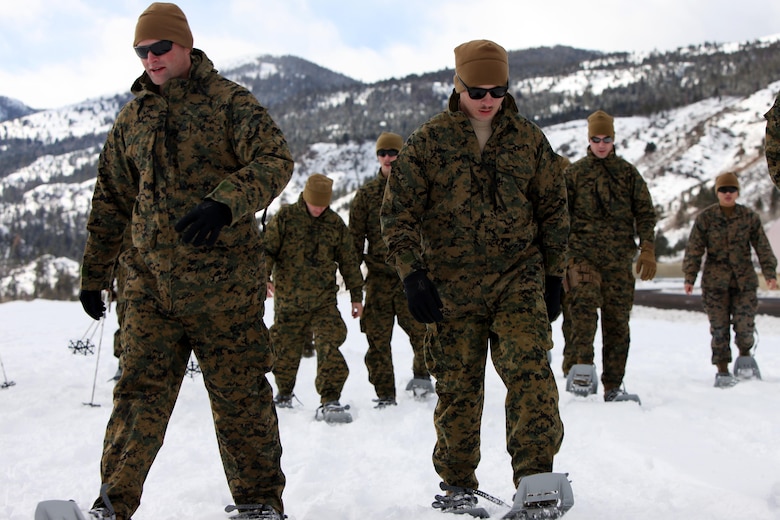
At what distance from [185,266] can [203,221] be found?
1.43 feet

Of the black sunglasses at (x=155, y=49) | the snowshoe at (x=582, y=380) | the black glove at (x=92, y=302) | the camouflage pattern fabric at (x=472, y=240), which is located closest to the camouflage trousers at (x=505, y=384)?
the camouflage pattern fabric at (x=472, y=240)

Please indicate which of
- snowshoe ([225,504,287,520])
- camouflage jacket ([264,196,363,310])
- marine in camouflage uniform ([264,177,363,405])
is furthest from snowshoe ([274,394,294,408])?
snowshoe ([225,504,287,520])

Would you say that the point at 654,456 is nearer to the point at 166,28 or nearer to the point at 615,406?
the point at 615,406

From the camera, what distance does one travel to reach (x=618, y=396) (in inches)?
228

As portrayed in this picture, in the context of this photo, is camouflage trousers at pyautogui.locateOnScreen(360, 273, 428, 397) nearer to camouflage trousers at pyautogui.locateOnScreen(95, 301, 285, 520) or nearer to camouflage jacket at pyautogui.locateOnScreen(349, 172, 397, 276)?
camouflage jacket at pyautogui.locateOnScreen(349, 172, 397, 276)

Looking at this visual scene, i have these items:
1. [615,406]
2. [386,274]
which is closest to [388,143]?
[386,274]

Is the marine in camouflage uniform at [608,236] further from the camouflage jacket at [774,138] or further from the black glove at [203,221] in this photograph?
the black glove at [203,221]

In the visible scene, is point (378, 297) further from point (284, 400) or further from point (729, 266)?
point (729, 266)

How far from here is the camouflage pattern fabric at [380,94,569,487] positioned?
3059 millimetres

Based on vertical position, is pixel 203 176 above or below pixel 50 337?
above

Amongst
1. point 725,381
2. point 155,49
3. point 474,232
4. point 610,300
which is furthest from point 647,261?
point 155,49

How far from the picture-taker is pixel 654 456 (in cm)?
403

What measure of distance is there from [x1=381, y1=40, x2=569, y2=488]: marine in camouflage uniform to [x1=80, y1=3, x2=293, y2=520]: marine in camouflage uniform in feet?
2.25

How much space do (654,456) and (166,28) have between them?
345cm
